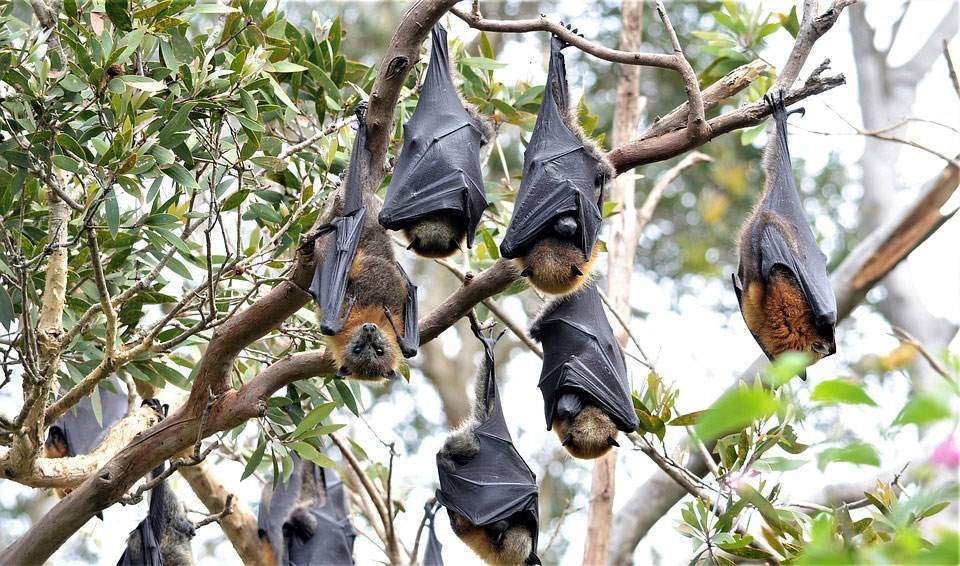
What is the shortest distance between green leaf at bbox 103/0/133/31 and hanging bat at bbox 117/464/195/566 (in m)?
2.47

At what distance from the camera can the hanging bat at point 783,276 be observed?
471cm

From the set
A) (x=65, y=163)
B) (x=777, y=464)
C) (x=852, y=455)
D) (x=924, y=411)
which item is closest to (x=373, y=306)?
(x=65, y=163)

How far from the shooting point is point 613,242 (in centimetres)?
834

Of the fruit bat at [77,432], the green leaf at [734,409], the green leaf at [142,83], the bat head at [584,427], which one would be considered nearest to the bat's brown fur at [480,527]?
the bat head at [584,427]

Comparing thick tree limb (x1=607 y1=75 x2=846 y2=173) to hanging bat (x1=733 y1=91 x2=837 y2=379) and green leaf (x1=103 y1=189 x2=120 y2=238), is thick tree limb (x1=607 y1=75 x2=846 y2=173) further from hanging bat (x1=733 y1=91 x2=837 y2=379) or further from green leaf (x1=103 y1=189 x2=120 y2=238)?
green leaf (x1=103 y1=189 x2=120 y2=238)

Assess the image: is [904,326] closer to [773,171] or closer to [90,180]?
[773,171]

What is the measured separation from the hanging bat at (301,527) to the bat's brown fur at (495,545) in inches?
66.7

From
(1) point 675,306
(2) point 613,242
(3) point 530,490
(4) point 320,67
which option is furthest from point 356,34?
(3) point 530,490

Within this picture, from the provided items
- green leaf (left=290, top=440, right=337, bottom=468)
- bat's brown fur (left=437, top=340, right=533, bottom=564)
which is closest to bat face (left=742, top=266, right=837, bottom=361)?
bat's brown fur (left=437, top=340, right=533, bottom=564)

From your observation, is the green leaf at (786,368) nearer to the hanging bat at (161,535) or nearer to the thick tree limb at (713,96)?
the thick tree limb at (713,96)

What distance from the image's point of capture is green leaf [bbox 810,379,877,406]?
132 centimetres

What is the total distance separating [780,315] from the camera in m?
4.80

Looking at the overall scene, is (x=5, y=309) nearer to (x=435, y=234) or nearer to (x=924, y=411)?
(x=435, y=234)

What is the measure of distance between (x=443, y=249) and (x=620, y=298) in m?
3.96
